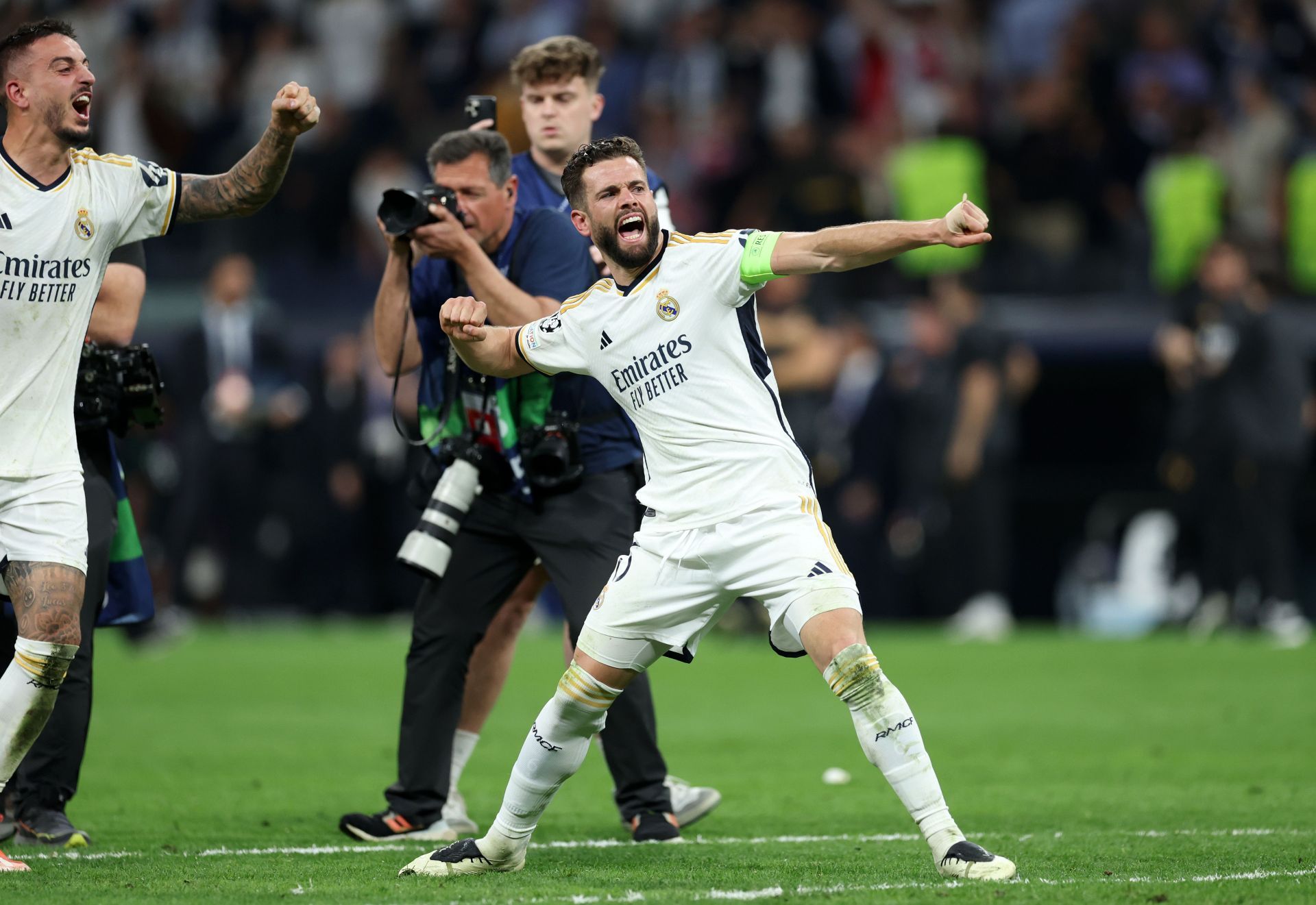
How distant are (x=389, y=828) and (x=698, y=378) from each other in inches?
83.8

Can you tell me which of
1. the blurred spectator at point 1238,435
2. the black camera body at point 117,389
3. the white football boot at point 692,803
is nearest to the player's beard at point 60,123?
the black camera body at point 117,389

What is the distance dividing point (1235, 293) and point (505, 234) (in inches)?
360

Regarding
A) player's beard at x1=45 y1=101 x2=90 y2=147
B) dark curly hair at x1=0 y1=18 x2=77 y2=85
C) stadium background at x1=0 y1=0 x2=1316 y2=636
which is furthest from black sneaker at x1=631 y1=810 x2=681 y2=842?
stadium background at x1=0 y1=0 x2=1316 y2=636

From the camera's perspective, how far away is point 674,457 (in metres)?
5.63

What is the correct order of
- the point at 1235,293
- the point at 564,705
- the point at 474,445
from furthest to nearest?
1. the point at 1235,293
2. the point at 474,445
3. the point at 564,705

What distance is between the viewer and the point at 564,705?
5.61 meters

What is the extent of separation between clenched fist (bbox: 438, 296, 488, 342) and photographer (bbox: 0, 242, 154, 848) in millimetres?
1430

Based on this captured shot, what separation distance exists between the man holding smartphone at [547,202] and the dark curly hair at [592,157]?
3.19ft

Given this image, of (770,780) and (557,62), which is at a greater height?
(557,62)

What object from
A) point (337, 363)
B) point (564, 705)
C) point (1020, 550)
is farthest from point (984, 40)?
point (564, 705)

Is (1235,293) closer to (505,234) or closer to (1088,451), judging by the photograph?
(1088,451)

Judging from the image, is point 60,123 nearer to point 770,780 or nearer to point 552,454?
point 552,454

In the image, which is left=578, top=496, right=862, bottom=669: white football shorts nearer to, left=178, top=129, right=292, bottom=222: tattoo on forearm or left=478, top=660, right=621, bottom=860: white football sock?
left=478, top=660, right=621, bottom=860: white football sock

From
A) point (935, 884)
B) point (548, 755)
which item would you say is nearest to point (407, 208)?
point (548, 755)
